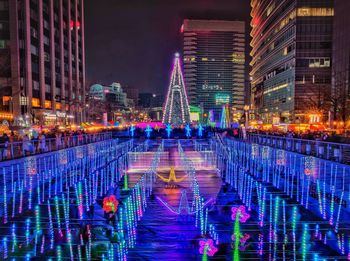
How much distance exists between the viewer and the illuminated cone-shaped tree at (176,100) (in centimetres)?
4912

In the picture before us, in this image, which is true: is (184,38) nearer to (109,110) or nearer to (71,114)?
(109,110)

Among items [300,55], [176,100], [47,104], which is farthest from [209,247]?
[300,55]

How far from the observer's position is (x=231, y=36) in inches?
7830

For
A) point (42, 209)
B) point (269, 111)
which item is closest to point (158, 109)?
point (269, 111)

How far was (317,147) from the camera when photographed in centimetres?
1855

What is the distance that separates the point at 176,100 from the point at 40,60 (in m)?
28.9

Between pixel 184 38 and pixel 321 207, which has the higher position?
pixel 184 38

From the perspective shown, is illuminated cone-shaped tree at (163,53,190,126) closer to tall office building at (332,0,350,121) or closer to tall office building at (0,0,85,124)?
tall office building at (0,0,85,124)

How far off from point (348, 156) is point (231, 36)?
193563 mm

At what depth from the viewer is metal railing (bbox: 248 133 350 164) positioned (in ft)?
52.4

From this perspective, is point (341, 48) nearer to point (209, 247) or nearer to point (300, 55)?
point (300, 55)

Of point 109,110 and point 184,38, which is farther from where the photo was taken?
point 184,38

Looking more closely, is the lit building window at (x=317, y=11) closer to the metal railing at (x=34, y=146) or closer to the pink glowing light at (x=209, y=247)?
the metal railing at (x=34, y=146)

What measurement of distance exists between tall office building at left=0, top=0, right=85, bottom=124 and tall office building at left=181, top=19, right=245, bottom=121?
10993cm
